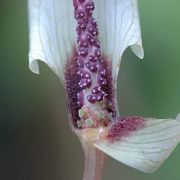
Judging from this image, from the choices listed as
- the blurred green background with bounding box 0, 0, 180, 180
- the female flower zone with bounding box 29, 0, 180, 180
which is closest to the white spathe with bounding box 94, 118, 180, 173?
the female flower zone with bounding box 29, 0, 180, 180

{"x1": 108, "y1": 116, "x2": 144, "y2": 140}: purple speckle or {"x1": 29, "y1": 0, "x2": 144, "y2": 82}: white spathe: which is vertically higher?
{"x1": 29, "y1": 0, "x2": 144, "y2": 82}: white spathe

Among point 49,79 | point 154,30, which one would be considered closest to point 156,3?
point 154,30

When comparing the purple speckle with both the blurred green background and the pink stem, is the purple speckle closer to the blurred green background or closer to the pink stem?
the pink stem

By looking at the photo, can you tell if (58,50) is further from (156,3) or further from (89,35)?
(156,3)

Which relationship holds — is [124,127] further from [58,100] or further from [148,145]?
[58,100]

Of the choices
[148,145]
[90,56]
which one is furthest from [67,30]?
[148,145]

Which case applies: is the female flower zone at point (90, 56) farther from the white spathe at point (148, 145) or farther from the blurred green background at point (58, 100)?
the blurred green background at point (58, 100)

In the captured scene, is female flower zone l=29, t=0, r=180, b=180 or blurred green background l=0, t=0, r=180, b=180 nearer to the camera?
female flower zone l=29, t=0, r=180, b=180
